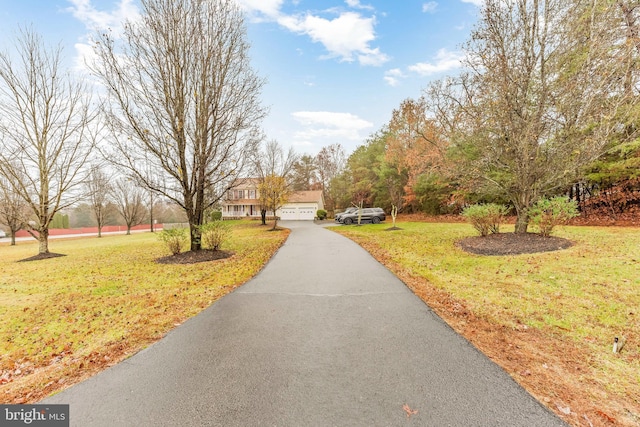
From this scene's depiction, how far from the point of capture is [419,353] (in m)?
3.10

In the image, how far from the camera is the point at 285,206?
38.5 metres

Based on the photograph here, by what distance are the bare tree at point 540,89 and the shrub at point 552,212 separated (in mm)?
456

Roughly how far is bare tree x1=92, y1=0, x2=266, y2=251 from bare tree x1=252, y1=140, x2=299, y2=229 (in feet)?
35.9

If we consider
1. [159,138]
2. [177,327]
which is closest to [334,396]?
[177,327]

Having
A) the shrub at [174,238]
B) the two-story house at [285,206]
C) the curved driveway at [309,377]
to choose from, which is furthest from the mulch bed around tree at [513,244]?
the two-story house at [285,206]

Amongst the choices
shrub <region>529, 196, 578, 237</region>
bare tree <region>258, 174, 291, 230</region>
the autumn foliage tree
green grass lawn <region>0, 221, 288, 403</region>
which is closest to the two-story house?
bare tree <region>258, 174, 291, 230</region>

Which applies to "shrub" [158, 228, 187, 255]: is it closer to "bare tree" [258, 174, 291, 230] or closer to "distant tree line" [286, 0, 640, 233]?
"distant tree line" [286, 0, 640, 233]

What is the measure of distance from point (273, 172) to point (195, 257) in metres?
15.5

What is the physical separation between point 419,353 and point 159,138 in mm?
10271

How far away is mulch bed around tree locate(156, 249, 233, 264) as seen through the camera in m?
9.33

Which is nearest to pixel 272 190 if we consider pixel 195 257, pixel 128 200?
pixel 195 257

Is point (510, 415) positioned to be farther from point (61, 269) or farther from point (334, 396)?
point (61, 269)

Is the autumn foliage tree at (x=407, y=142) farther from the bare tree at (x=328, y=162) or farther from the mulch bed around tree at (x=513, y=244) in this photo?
the bare tree at (x=328, y=162)

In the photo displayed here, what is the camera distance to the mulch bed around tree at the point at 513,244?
26.2 ft
